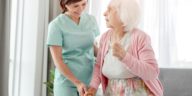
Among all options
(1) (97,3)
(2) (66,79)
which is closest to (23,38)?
(1) (97,3)

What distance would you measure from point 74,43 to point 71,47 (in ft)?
0.09

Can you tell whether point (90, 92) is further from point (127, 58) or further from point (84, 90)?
point (127, 58)

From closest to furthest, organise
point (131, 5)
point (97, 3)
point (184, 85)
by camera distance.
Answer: point (131, 5) < point (184, 85) < point (97, 3)

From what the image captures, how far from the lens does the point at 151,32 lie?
2.99 meters

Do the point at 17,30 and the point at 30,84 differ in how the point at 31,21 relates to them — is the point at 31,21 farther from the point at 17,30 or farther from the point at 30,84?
the point at 30,84

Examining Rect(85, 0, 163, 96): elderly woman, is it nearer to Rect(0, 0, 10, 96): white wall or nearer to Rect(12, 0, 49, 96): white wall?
Rect(0, 0, 10, 96): white wall

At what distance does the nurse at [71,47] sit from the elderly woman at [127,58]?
0.41 feet

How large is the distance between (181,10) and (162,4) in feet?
0.70

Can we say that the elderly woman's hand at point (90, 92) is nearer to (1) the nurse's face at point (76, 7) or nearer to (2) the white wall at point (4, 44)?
(1) the nurse's face at point (76, 7)

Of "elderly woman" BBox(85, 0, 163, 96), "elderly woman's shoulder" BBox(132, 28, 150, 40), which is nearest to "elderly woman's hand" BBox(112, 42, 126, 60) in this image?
"elderly woman" BBox(85, 0, 163, 96)

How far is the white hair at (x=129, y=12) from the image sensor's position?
4.10 ft

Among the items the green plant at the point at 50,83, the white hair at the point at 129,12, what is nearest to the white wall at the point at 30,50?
the green plant at the point at 50,83

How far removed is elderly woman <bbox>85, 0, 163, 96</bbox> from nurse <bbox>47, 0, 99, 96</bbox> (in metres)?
0.13

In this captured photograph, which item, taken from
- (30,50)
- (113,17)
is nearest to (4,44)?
(30,50)
